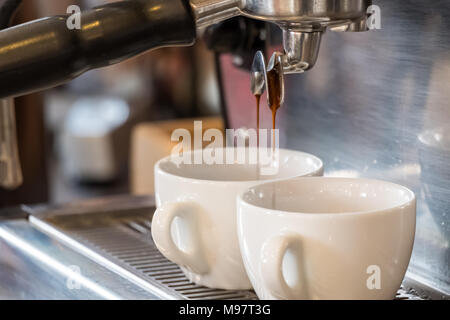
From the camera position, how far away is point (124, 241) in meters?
0.56

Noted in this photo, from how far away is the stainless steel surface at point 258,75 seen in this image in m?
0.42

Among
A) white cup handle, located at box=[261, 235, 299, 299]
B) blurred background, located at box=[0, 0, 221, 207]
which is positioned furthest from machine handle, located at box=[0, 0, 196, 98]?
blurred background, located at box=[0, 0, 221, 207]

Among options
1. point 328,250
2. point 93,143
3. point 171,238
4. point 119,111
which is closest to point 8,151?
point 171,238

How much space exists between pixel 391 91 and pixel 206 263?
0.16 metres

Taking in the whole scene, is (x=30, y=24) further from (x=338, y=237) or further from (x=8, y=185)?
(x=8, y=185)

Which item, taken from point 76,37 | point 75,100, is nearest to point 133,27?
point 76,37

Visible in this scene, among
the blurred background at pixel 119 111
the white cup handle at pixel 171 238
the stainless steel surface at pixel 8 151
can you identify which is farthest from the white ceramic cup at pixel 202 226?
the blurred background at pixel 119 111

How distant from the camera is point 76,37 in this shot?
1.21 feet

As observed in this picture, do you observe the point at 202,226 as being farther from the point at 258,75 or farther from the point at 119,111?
the point at 119,111

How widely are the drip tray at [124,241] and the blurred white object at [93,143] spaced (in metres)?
1.43

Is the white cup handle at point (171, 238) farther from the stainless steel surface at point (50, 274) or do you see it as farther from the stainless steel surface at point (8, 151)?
the stainless steel surface at point (8, 151)

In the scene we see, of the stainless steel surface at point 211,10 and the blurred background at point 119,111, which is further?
the blurred background at point 119,111

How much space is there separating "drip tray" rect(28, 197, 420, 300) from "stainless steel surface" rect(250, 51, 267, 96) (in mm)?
119

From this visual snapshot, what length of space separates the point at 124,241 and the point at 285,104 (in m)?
0.17
